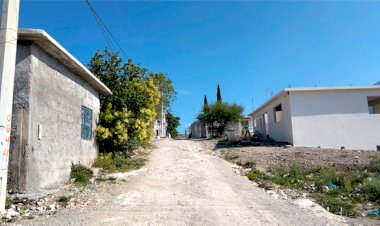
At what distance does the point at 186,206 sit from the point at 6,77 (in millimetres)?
4624

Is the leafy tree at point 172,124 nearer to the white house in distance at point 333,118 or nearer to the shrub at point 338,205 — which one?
the white house in distance at point 333,118

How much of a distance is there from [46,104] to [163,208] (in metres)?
4.11

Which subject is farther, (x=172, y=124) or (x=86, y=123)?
(x=172, y=124)

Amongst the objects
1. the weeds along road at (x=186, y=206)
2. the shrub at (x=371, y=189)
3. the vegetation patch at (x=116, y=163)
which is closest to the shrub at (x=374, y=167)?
the shrub at (x=371, y=189)

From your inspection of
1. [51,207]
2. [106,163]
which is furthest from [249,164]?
[51,207]

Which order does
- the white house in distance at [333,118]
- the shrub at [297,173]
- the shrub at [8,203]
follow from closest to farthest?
1. the shrub at [8,203]
2. the shrub at [297,173]
3. the white house in distance at [333,118]

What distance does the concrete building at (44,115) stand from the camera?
6.66 meters

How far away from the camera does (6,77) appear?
5.86 m

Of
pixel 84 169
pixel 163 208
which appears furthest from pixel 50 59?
pixel 163 208

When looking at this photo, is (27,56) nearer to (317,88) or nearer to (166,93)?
(317,88)

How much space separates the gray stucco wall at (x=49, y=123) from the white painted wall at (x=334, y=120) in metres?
12.3

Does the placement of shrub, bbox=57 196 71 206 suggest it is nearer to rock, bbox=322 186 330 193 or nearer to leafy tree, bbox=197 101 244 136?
rock, bbox=322 186 330 193

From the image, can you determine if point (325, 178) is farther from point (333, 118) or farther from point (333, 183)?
point (333, 118)

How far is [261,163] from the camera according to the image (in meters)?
12.2
